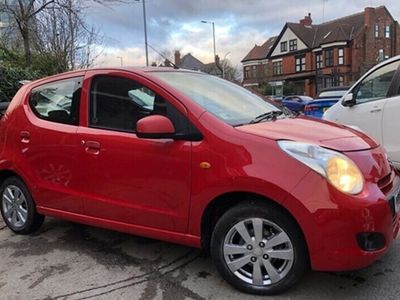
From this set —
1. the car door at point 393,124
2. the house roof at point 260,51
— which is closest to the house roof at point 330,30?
the house roof at point 260,51

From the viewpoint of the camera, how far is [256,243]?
3.35 meters

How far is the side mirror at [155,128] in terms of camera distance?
11.5 feet

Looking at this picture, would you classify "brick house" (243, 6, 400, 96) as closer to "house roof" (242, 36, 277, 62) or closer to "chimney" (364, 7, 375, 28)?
"chimney" (364, 7, 375, 28)

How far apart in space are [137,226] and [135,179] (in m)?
0.39

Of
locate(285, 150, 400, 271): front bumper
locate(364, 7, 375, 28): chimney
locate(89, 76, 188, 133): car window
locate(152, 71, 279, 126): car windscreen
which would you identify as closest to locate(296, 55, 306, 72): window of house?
locate(364, 7, 375, 28): chimney

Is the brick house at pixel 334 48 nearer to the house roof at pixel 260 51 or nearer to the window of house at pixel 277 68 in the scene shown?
the window of house at pixel 277 68

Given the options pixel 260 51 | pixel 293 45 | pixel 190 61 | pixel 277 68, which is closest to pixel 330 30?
pixel 293 45

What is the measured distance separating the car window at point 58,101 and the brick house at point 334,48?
160ft

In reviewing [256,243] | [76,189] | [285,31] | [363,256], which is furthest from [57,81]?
[285,31]

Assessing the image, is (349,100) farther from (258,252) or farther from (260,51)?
(260,51)

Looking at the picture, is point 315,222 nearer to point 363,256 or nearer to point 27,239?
point 363,256

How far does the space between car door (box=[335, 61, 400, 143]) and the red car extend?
89.2 inches

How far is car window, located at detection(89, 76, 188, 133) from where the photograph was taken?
3.83 meters

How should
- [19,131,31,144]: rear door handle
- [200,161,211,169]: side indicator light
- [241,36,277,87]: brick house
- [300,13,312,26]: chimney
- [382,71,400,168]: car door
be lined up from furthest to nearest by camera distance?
[241,36,277,87]: brick house, [300,13,312,26]: chimney, [382,71,400,168]: car door, [19,131,31,144]: rear door handle, [200,161,211,169]: side indicator light
